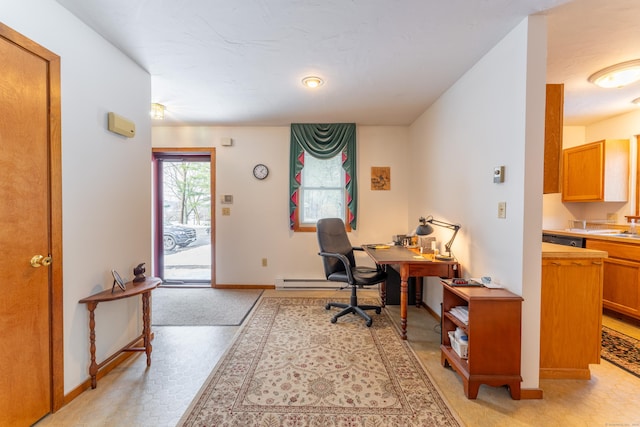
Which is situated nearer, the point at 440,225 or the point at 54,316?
the point at 54,316

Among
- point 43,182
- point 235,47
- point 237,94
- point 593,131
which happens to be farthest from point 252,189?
point 593,131

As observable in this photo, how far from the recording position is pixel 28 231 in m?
1.46

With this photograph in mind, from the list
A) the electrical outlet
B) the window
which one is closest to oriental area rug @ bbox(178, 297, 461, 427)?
the electrical outlet

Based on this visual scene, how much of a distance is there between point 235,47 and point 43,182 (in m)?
1.51

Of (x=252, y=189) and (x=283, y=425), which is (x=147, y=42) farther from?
(x=283, y=425)

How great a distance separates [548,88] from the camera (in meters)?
1.84

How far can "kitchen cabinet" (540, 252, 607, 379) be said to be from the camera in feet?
6.11

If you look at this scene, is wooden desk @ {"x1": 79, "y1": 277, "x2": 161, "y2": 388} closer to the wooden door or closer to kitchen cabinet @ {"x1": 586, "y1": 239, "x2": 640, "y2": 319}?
the wooden door

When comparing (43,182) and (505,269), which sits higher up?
(43,182)

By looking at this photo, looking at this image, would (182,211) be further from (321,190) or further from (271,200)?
(321,190)

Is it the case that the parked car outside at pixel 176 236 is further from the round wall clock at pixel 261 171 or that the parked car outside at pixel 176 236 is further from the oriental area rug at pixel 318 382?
the oriental area rug at pixel 318 382

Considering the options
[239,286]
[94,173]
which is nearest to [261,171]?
[239,286]

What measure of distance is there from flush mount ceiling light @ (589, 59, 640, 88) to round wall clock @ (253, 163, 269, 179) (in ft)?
12.1

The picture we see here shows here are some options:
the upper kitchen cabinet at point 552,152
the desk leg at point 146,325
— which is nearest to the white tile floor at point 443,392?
the desk leg at point 146,325
